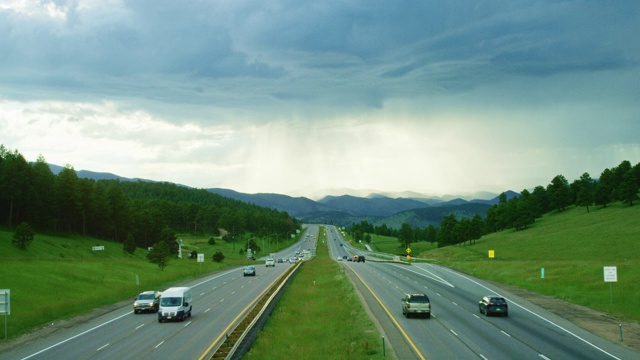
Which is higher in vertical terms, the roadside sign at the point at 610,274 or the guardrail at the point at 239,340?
the roadside sign at the point at 610,274

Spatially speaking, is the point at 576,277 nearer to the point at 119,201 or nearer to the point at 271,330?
the point at 271,330

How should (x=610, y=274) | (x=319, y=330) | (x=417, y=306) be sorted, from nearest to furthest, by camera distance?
1. (x=319, y=330)
2. (x=417, y=306)
3. (x=610, y=274)

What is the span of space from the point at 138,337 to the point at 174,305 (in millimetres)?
6968

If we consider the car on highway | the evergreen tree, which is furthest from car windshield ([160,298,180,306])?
the evergreen tree

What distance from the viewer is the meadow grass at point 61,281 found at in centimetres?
4520

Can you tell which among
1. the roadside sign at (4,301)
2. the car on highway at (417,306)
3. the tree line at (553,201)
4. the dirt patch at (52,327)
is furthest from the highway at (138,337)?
the tree line at (553,201)

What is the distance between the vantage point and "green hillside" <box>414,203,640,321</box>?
5266 cm

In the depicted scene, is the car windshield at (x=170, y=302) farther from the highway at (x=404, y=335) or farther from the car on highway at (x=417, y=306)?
the car on highway at (x=417, y=306)

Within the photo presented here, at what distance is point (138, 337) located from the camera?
35.0 metres

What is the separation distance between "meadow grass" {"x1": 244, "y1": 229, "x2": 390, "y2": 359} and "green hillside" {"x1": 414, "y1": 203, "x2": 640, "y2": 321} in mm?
21465

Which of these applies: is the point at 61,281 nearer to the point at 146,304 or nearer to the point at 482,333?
the point at 146,304

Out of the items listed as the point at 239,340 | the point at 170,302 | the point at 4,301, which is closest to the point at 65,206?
the point at 170,302

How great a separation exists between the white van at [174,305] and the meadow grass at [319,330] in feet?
22.6

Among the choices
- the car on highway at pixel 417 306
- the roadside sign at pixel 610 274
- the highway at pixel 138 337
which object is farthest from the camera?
the roadside sign at pixel 610 274
